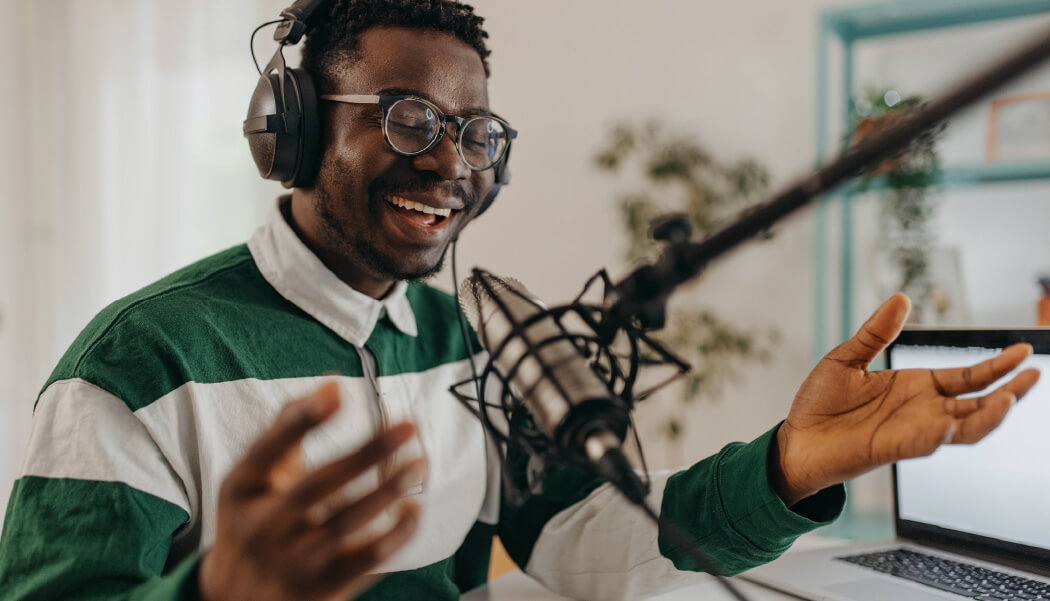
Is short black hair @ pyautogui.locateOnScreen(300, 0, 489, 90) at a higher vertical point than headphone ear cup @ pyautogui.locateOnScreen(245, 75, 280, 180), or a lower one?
higher

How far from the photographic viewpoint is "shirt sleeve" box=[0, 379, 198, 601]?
675mm

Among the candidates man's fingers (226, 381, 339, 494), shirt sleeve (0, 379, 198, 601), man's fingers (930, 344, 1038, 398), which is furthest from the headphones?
man's fingers (930, 344, 1038, 398)

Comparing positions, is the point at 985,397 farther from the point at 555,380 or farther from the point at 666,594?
the point at 666,594

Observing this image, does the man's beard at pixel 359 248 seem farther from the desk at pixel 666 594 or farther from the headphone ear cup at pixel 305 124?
the desk at pixel 666 594

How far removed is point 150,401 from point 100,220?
2.39 meters

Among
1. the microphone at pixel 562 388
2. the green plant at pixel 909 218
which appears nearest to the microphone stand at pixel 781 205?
the microphone at pixel 562 388

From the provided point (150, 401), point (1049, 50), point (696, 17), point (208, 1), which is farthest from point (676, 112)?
point (1049, 50)

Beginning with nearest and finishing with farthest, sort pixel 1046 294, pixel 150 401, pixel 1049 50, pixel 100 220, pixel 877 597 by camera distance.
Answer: pixel 1049 50, pixel 150 401, pixel 877 597, pixel 1046 294, pixel 100 220

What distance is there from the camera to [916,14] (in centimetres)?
201

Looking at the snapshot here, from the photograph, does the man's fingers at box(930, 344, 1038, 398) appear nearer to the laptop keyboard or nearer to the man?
the man

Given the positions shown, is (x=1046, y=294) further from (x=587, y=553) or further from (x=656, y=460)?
(x=587, y=553)

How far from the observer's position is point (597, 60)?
2.60m

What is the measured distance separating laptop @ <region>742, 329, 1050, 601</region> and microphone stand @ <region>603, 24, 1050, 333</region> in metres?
0.69

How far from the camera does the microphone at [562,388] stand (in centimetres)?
43
